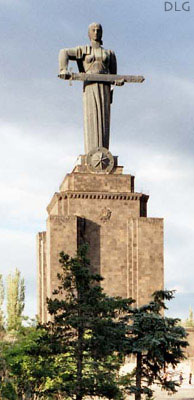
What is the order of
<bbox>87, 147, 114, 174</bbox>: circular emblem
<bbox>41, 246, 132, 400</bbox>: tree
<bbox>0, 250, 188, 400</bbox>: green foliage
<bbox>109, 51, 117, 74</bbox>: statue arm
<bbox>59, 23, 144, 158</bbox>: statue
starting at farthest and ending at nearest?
1. <bbox>109, 51, 117, 74</bbox>: statue arm
2. <bbox>59, 23, 144, 158</bbox>: statue
3. <bbox>87, 147, 114, 174</bbox>: circular emblem
4. <bbox>0, 250, 188, 400</bbox>: green foliage
5. <bbox>41, 246, 132, 400</bbox>: tree

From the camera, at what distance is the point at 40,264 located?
2635 inches

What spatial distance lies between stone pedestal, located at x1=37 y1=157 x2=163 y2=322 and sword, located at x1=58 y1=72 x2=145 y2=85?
719 centimetres

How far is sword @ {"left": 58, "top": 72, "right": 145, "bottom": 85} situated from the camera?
205 ft

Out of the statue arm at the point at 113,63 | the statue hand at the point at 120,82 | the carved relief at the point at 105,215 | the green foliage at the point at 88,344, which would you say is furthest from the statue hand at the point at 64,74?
the green foliage at the point at 88,344

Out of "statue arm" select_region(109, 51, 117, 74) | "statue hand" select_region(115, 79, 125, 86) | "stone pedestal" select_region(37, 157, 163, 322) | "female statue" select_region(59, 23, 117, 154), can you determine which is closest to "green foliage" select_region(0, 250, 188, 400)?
"stone pedestal" select_region(37, 157, 163, 322)

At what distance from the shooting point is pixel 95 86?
209 feet

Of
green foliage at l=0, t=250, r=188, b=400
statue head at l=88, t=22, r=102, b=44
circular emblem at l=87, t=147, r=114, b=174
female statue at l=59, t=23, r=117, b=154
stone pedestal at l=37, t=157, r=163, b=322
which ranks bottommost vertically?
green foliage at l=0, t=250, r=188, b=400

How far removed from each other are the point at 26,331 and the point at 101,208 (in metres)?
22.8

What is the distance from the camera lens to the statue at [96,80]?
63.0 meters

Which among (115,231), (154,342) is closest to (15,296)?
(115,231)

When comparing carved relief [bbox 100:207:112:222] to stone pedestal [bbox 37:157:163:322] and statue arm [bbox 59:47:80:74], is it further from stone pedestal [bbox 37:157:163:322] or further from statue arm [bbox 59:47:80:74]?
statue arm [bbox 59:47:80:74]

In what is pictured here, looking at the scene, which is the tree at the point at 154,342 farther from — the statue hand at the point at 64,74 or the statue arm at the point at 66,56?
the statue arm at the point at 66,56

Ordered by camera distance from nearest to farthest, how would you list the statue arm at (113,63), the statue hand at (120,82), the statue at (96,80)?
the statue at (96,80) → the statue hand at (120,82) → the statue arm at (113,63)

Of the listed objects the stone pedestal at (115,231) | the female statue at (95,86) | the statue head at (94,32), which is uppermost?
the statue head at (94,32)
